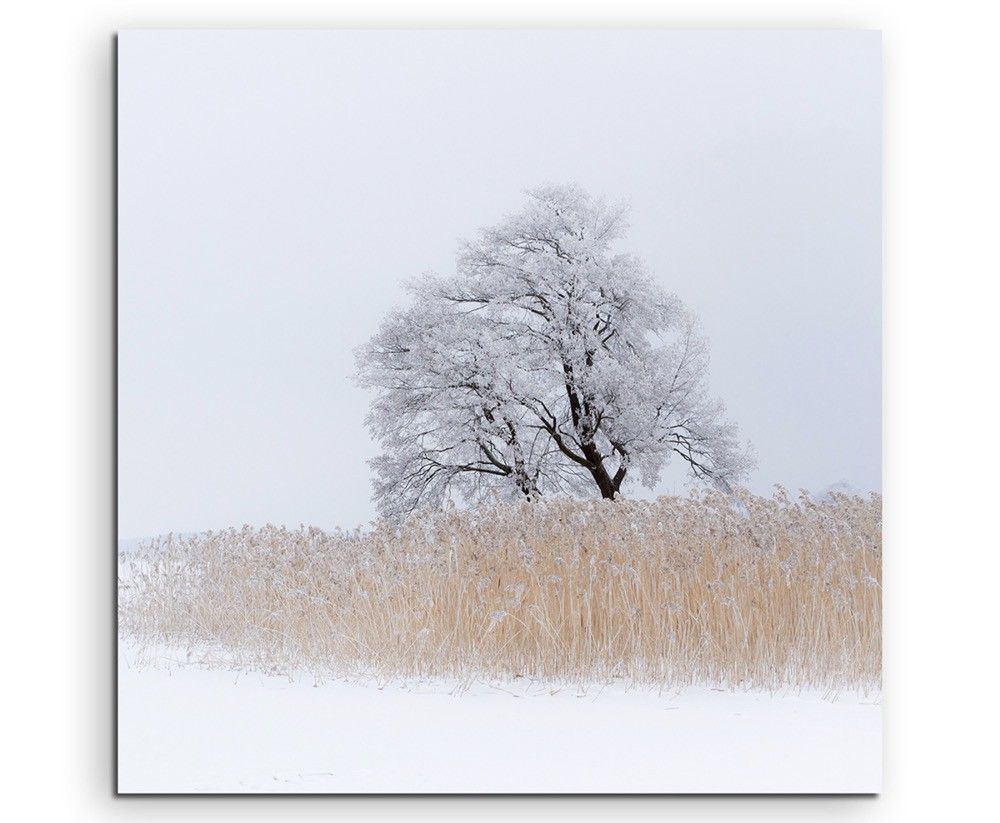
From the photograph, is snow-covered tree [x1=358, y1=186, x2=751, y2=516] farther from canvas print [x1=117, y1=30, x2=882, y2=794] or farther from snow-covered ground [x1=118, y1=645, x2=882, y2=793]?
snow-covered ground [x1=118, y1=645, x2=882, y2=793]

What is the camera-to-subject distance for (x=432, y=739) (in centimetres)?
372

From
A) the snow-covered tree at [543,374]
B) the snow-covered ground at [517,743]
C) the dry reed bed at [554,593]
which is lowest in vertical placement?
the snow-covered ground at [517,743]

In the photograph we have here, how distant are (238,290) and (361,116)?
2.73 ft

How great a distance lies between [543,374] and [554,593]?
0.88m

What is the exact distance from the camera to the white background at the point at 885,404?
12.6ft

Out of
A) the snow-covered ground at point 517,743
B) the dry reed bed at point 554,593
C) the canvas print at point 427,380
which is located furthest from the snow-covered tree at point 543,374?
the snow-covered ground at point 517,743

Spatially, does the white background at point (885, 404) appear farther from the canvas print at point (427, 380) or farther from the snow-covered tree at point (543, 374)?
the snow-covered tree at point (543, 374)

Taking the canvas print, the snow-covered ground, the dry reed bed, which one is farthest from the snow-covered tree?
the snow-covered ground

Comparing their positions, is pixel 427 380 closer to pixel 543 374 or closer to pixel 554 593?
pixel 543 374

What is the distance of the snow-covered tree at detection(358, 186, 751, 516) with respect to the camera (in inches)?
155

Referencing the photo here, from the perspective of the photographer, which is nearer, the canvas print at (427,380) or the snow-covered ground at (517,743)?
the snow-covered ground at (517,743)

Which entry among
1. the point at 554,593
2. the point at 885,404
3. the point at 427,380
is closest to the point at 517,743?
the point at 554,593

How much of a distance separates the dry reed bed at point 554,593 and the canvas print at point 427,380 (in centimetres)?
1

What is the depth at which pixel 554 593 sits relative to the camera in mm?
3861
